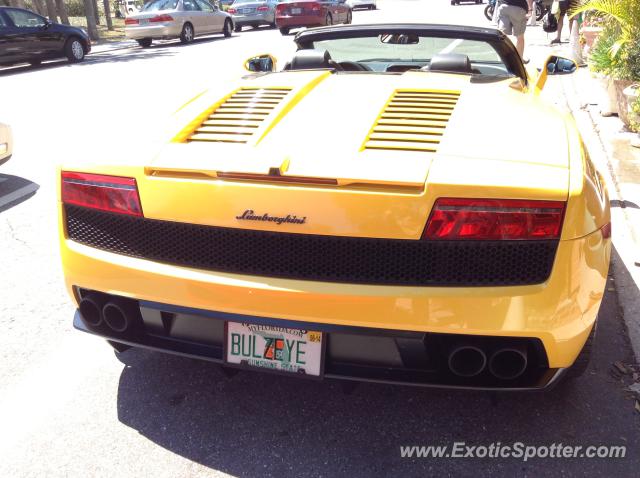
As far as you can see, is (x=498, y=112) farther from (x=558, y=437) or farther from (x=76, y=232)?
(x=76, y=232)

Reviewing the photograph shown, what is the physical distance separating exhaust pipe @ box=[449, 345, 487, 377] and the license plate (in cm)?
46

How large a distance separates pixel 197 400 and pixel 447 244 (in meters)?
1.35

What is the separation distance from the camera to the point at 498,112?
2564 mm

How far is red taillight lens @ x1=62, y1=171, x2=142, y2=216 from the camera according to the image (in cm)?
232

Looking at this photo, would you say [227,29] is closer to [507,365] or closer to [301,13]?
[301,13]

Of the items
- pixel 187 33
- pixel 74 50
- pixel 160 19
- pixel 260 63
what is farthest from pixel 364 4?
pixel 260 63

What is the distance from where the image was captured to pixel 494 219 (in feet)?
6.68

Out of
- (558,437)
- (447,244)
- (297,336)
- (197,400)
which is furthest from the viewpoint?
(197,400)

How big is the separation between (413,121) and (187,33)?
21.1 m

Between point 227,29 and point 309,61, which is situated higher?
point 309,61

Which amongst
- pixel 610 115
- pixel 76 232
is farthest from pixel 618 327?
pixel 610 115

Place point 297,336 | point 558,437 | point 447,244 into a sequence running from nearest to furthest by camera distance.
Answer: point 447,244 < point 297,336 < point 558,437

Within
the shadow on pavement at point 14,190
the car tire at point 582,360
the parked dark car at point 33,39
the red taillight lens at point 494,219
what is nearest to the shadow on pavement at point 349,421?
the car tire at point 582,360

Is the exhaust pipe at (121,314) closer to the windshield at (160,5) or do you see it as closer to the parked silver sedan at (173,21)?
the parked silver sedan at (173,21)
